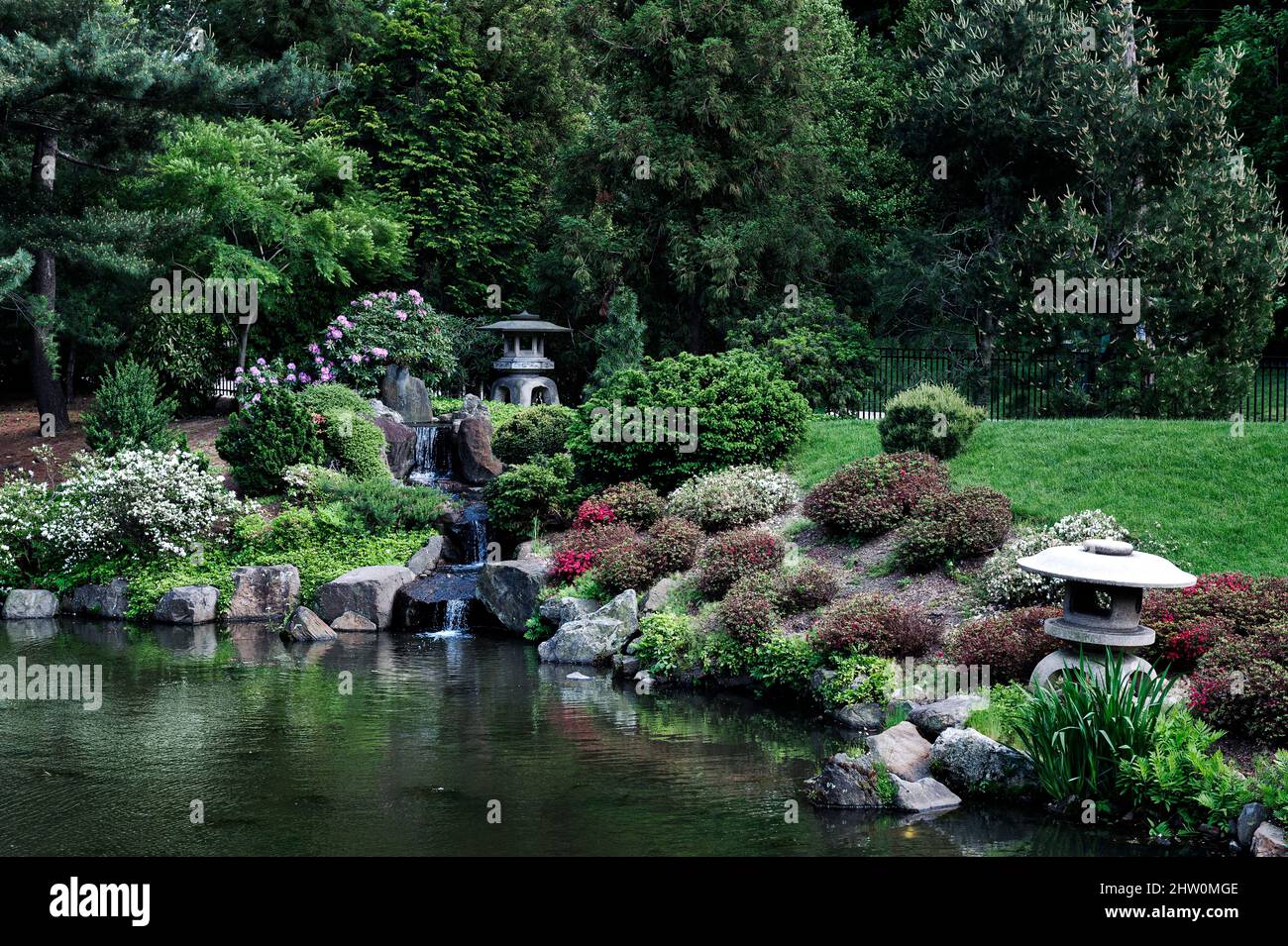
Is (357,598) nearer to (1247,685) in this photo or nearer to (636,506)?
(636,506)

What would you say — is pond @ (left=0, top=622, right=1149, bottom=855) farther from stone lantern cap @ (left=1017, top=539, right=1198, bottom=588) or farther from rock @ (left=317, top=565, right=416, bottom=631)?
rock @ (left=317, top=565, right=416, bottom=631)

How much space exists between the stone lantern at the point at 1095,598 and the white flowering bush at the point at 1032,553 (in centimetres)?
222

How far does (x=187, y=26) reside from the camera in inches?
1192

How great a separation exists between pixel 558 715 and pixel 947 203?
58.7ft

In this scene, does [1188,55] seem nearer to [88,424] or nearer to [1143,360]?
[1143,360]

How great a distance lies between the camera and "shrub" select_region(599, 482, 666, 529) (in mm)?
18266

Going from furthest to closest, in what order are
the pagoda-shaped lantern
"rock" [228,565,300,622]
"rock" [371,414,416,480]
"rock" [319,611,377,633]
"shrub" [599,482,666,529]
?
the pagoda-shaped lantern
"rock" [371,414,416,480]
"shrub" [599,482,666,529]
"rock" [228,565,300,622]
"rock" [319,611,377,633]

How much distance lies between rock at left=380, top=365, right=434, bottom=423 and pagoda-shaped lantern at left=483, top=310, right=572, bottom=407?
220 centimetres

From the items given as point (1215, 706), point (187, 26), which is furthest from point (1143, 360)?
point (187, 26)

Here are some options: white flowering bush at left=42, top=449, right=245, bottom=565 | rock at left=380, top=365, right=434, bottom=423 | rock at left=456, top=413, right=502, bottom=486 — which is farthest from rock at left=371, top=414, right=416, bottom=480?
white flowering bush at left=42, top=449, right=245, bottom=565

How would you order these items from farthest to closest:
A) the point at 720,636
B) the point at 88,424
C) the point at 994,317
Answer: the point at 994,317 → the point at 88,424 → the point at 720,636

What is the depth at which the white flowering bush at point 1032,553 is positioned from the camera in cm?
1316

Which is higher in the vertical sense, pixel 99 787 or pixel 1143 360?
pixel 1143 360

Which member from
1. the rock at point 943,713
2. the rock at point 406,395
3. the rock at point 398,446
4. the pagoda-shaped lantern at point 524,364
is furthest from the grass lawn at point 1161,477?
the pagoda-shaped lantern at point 524,364
